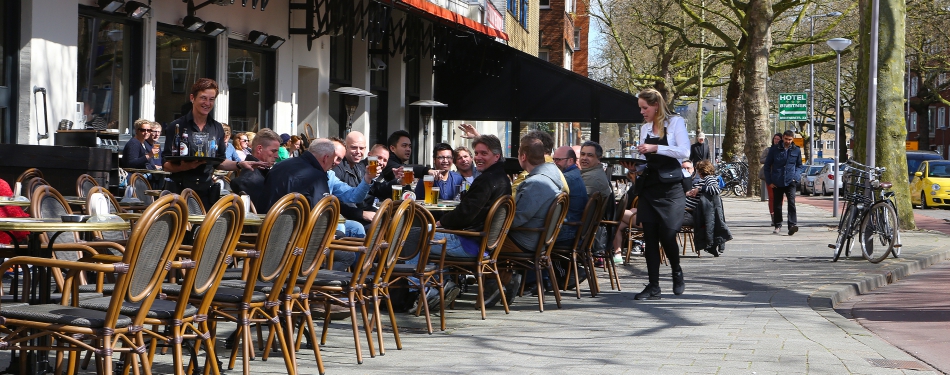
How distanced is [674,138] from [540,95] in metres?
14.4

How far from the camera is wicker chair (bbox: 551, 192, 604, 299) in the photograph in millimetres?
9562

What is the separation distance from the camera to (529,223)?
29.7 feet

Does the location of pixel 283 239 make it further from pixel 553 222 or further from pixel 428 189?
pixel 553 222

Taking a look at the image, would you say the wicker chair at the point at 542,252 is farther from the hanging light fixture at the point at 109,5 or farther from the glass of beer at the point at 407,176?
the hanging light fixture at the point at 109,5

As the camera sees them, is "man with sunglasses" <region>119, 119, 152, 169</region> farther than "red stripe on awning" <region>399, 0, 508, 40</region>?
No

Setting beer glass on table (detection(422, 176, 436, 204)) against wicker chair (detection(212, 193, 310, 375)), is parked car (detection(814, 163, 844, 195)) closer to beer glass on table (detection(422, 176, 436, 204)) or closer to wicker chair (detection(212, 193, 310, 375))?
beer glass on table (detection(422, 176, 436, 204))

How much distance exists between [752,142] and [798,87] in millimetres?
37795

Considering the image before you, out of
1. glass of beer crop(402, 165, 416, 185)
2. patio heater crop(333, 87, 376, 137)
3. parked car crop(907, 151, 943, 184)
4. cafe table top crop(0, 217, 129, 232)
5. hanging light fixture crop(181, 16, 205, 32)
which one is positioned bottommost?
cafe table top crop(0, 217, 129, 232)

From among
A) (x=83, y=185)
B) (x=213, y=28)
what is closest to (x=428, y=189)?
(x=83, y=185)

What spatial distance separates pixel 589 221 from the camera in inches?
386

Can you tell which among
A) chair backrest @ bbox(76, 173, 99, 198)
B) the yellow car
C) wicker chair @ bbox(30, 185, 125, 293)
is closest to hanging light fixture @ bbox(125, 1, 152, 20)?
chair backrest @ bbox(76, 173, 99, 198)

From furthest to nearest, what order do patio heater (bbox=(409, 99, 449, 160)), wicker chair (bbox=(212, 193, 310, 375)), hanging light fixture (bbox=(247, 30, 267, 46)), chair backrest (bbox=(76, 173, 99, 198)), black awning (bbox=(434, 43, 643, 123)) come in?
patio heater (bbox=(409, 99, 449, 160)) < black awning (bbox=(434, 43, 643, 123)) < hanging light fixture (bbox=(247, 30, 267, 46)) < chair backrest (bbox=(76, 173, 99, 198)) < wicker chair (bbox=(212, 193, 310, 375))

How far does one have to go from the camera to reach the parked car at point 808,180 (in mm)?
48472

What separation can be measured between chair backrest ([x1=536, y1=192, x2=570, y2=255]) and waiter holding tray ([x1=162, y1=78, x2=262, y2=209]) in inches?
93.5
